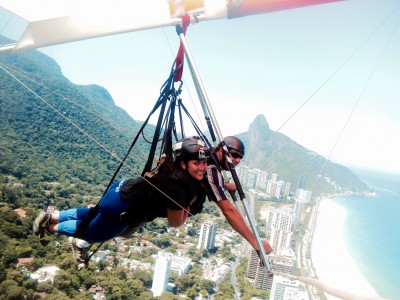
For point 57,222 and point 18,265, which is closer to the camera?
point 57,222

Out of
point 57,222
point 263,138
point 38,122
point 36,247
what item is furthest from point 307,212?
point 57,222

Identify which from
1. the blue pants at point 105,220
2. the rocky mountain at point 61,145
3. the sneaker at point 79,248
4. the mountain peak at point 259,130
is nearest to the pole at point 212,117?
the blue pants at point 105,220

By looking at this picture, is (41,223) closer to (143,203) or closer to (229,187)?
(143,203)

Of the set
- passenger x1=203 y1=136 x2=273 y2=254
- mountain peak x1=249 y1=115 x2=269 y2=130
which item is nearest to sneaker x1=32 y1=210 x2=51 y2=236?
passenger x1=203 y1=136 x2=273 y2=254

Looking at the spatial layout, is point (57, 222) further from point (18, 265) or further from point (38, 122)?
point (38, 122)

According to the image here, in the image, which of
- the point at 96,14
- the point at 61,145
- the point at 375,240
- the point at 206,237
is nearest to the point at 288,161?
the point at 375,240

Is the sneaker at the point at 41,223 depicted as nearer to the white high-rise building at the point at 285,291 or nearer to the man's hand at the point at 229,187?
the man's hand at the point at 229,187

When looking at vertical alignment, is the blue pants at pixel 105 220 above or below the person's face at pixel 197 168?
below

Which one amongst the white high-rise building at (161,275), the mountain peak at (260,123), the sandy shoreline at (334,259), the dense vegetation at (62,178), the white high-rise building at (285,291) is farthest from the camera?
the mountain peak at (260,123)
